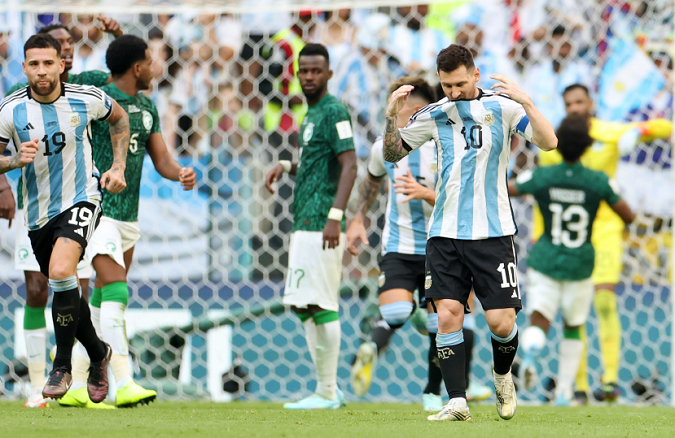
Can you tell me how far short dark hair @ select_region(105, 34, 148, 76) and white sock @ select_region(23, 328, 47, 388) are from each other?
1.60m

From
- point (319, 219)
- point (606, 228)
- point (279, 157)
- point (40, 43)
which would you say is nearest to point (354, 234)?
point (319, 219)

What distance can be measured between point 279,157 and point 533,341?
2.58 meters

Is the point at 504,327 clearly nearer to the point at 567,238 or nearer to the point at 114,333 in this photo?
the point at 114,333

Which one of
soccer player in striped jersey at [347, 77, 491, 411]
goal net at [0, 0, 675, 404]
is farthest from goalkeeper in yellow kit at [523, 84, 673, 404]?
soccer player in striped jersey at [347, 77, 491, 411]

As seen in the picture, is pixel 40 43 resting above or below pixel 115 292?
above

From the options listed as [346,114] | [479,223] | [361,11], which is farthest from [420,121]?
[361,11]

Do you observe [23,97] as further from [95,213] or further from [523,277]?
[523,277]

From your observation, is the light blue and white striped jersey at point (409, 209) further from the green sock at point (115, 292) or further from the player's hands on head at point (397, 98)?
the green sock at point (115, 292)

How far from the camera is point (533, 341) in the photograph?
252 inches

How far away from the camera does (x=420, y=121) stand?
4234 millimetres

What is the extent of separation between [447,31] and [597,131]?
1758mm

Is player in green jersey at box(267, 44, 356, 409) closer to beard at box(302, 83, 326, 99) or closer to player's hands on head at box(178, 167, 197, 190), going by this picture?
beard at box(302, 83, 326, 99)

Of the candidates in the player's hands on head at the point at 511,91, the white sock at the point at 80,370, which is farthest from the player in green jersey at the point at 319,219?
the player's hands on head at the point at 511,91

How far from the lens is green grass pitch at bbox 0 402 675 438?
3.44m
